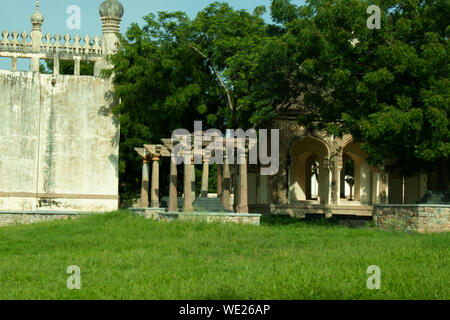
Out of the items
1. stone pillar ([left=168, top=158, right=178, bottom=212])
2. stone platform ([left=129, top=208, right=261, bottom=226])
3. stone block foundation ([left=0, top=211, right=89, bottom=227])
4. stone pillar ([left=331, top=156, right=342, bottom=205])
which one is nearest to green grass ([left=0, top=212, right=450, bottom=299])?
stone platform ([left=129, top=208, right=261, bottom=226])

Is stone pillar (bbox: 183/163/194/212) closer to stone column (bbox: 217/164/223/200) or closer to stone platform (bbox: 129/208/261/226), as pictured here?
stone platform (bbox: 129/208/261/226)

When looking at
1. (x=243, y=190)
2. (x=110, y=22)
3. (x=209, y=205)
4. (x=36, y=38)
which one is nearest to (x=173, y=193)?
(x=209, y=205)

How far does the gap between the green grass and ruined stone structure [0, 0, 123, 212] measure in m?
12.5

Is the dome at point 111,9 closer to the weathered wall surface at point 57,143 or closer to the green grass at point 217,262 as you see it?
the weathered wall surface at point 57,143

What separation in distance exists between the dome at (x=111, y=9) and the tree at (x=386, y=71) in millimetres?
13223

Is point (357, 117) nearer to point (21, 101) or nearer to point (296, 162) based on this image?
point (296, 162)

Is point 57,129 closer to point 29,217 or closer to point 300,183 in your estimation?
point 29,217

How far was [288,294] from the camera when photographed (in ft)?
38.6

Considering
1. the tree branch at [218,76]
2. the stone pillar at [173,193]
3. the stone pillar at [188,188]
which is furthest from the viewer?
the tree branch at [218,76]

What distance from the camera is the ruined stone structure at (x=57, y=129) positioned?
35.5 meters

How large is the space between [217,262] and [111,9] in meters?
24.4

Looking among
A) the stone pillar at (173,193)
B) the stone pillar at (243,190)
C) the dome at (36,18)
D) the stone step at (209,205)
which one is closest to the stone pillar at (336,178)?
the stone step at (209,205)

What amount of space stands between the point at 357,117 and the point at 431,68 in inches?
117

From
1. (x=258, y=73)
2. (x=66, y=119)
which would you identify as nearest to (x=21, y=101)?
(x=66, y=119)
